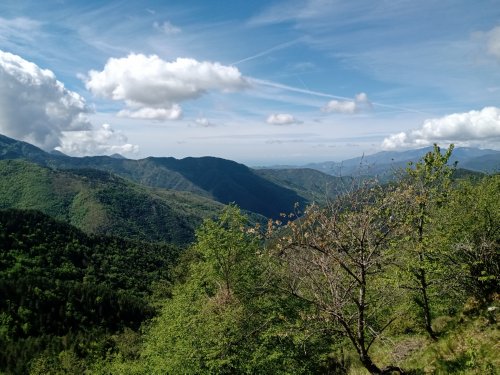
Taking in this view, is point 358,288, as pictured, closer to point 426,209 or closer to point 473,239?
point 426,209

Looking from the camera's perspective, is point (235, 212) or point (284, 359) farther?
point (235, 212)

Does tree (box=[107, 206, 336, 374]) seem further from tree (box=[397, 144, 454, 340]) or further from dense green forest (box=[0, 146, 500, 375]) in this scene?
tree (box=[397, 144, 454, 340])

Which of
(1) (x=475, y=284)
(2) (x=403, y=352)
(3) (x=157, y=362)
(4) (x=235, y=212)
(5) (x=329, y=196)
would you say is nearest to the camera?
(5) (x=329, y=196)

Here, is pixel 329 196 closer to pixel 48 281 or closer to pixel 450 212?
pixel 450 212

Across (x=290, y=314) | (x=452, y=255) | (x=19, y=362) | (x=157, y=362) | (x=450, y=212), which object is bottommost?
(x=19, y=362)

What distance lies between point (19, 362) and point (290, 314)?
4431 inches

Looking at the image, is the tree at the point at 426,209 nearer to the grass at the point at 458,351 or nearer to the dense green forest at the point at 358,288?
the dense green forest at the point at 358,288

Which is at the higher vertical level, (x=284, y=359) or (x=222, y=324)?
(x=222, y=324)

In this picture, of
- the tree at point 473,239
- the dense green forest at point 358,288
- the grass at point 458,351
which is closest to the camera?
the grass at point 458,351

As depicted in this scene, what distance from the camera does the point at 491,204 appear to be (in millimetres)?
22156

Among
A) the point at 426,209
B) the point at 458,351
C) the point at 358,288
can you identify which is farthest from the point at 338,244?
the point at 426,209

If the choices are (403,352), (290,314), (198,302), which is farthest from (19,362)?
(403,352)

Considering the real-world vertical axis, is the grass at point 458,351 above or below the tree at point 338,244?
below

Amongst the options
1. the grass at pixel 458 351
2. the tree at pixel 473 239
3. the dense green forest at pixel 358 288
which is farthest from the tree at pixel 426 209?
the grass at pixel 458 351
